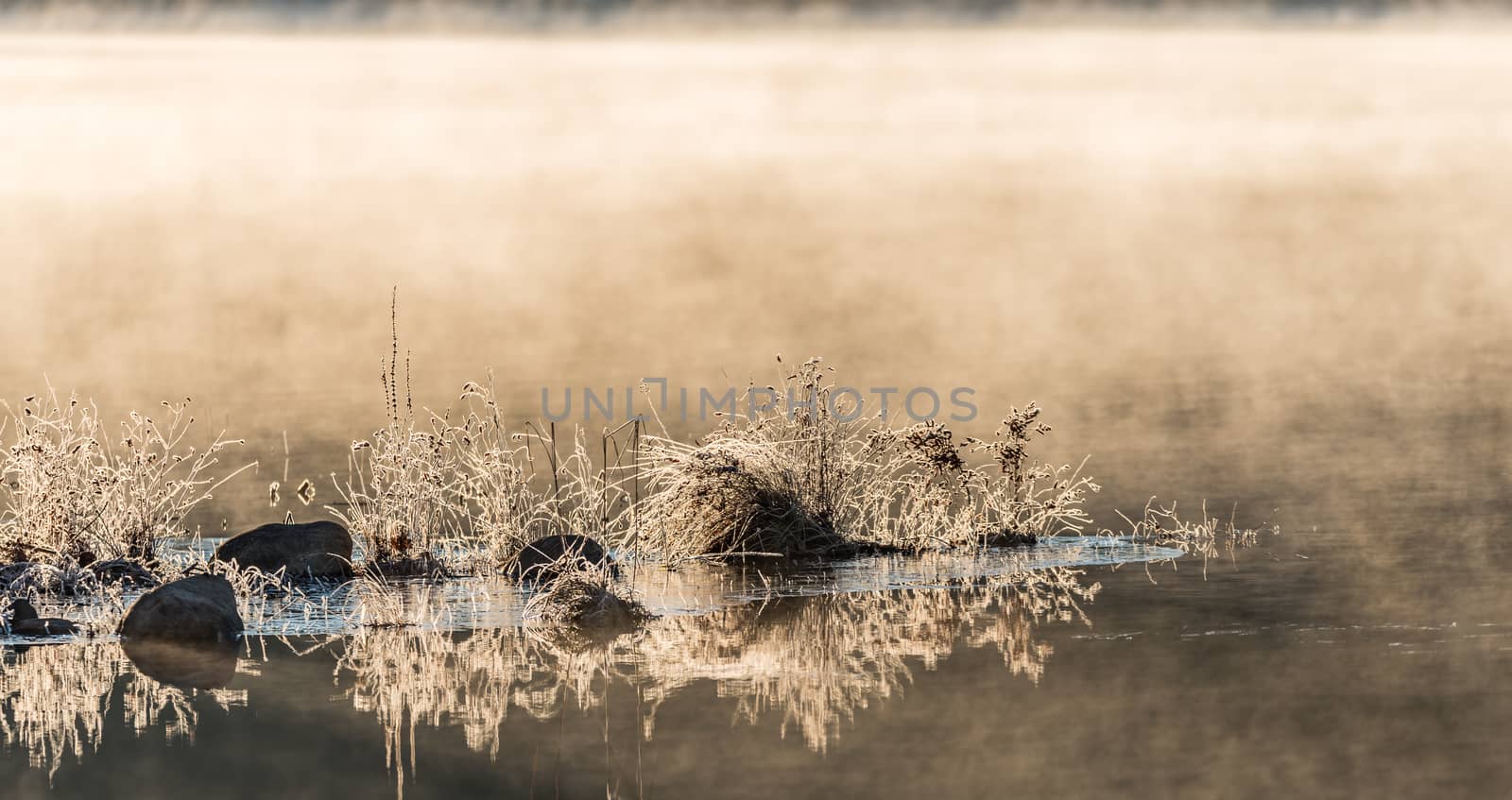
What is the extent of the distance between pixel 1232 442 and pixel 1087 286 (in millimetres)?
48648

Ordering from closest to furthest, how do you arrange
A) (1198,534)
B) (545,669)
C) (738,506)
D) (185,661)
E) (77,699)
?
1. (77,699)
2. (545,669)
3. (185,661)
4. (738,506)
5. (1198,534)

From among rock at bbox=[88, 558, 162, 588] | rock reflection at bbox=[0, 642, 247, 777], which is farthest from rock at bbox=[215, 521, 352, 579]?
rock reflection at bbox=[0, 642, 247, 777]

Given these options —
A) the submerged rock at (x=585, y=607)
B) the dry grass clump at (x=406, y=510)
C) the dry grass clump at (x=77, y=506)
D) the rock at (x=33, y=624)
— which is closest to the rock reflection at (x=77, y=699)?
the rock at (x=33, y=624)

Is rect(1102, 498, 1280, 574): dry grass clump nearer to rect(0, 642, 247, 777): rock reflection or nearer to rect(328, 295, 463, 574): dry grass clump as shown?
rect(328, 295, 463, 574): dry grass clump

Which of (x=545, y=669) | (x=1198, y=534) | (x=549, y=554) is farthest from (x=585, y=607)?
(x=1198, y=534)

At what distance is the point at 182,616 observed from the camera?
13234mm

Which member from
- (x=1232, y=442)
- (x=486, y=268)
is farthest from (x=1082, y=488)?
(x=486, y=268)

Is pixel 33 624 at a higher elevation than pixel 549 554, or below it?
below

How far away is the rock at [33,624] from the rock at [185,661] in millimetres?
504

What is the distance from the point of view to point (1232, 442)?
2656 centimetres

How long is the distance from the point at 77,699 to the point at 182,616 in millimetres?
1413

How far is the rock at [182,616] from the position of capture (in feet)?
43.4

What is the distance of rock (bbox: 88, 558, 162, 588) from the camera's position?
1527 centimetres

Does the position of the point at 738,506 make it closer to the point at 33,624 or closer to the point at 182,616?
the point at 182,616
